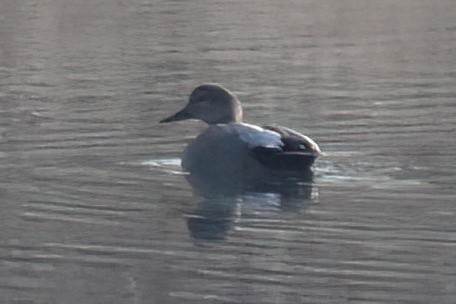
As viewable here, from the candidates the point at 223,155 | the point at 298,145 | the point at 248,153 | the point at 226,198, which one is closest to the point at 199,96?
the point at 223,155

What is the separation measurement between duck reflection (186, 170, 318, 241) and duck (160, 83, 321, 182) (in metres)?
0.08

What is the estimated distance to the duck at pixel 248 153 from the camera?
1222 cm

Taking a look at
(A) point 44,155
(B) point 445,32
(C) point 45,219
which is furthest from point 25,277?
(B) point 445,32

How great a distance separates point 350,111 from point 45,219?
4915mm

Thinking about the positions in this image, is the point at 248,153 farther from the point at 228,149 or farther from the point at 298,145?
the point at 298,145

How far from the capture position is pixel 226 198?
1141 centimetres

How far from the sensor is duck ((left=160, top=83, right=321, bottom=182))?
12.2 metres

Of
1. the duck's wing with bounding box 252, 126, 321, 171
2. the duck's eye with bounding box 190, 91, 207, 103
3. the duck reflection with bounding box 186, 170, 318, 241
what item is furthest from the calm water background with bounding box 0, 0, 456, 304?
the duck's eye with bounding box 190, 91, 207, 103

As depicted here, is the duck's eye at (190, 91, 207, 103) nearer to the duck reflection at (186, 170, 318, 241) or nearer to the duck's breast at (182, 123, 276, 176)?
the duck's breast at (182, 123, 276, 176)

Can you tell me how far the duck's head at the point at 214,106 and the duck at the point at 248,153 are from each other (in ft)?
1.82

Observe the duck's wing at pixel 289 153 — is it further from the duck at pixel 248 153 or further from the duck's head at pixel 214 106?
the duck's head at pixel 214 106

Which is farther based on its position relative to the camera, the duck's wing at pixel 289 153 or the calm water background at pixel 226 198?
the duck's wing at pixel 289 153

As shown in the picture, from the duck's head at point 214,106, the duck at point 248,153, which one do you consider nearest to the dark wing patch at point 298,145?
the duck at point 248,153

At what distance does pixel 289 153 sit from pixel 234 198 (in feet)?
3.06
